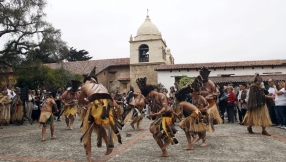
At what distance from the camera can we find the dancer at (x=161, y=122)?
19.3 ft

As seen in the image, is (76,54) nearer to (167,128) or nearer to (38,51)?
(38,51)

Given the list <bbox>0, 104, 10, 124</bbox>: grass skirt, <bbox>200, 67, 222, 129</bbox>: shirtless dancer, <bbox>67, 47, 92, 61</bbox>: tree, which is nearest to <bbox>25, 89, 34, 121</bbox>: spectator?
<bbox>0, 104, 10, 124</bbox>: grass skirt

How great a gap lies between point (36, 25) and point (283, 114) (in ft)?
52.7

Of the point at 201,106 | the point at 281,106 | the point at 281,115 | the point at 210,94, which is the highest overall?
the point at 210,94

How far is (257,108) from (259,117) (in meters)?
0.29

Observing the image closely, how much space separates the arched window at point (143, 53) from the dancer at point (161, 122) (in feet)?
107

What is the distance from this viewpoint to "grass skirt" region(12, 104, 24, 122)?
13.1m

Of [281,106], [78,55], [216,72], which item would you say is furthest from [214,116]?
[78,55]

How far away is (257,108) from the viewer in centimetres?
843

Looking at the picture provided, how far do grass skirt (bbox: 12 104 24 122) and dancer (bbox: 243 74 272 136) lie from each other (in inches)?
393

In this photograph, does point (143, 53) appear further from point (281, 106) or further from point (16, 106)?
point (281, 106)

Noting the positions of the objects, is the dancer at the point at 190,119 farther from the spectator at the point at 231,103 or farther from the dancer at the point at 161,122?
the spectator at the point at 231,103

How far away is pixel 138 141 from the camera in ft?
26.1

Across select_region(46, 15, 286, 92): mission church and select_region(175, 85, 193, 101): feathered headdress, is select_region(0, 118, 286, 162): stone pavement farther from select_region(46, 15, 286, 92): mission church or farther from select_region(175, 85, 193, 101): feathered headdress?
select_region(46, 15, 286, 92): mission church
